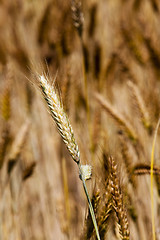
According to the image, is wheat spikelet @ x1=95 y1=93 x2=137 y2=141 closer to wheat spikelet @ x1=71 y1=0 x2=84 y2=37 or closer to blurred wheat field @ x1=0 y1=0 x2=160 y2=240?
blurred wheat field @ x1=0 y1=0 x2=160 y2=240

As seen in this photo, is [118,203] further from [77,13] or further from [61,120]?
[77,13]

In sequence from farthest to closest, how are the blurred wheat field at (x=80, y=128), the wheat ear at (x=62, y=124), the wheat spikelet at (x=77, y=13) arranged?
the wheat spikelet at (x=77, y=13)
the blurred wheat field at (x=80, y=128)
the wheat ear at (x=62, y=124)

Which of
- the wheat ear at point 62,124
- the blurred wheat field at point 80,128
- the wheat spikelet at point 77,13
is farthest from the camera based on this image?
the wheat spikelet at point 77,13

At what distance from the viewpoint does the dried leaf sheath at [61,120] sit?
1.40ft

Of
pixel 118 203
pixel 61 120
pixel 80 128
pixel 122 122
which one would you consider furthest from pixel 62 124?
pixel 80 128

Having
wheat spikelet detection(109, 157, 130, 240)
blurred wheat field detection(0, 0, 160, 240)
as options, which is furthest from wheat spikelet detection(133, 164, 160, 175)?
wheat spikelet detection(109, 157, 130, 240)

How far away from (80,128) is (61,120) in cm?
94

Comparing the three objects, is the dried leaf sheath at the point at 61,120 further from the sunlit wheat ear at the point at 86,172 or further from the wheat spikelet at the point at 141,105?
the wheat spikelet at the point at 141,105

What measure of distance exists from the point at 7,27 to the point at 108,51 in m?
0.81

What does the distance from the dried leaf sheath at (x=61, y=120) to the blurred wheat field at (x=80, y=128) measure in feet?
0.20

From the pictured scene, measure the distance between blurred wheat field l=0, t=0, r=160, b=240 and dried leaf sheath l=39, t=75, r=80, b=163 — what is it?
0.20 feet

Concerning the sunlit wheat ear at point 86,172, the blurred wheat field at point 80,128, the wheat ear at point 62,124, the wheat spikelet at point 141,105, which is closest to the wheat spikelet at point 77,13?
the blurred wheat field at point 80,128

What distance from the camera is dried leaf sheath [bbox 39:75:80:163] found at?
43 centimetres

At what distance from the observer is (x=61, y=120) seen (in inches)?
17.4
